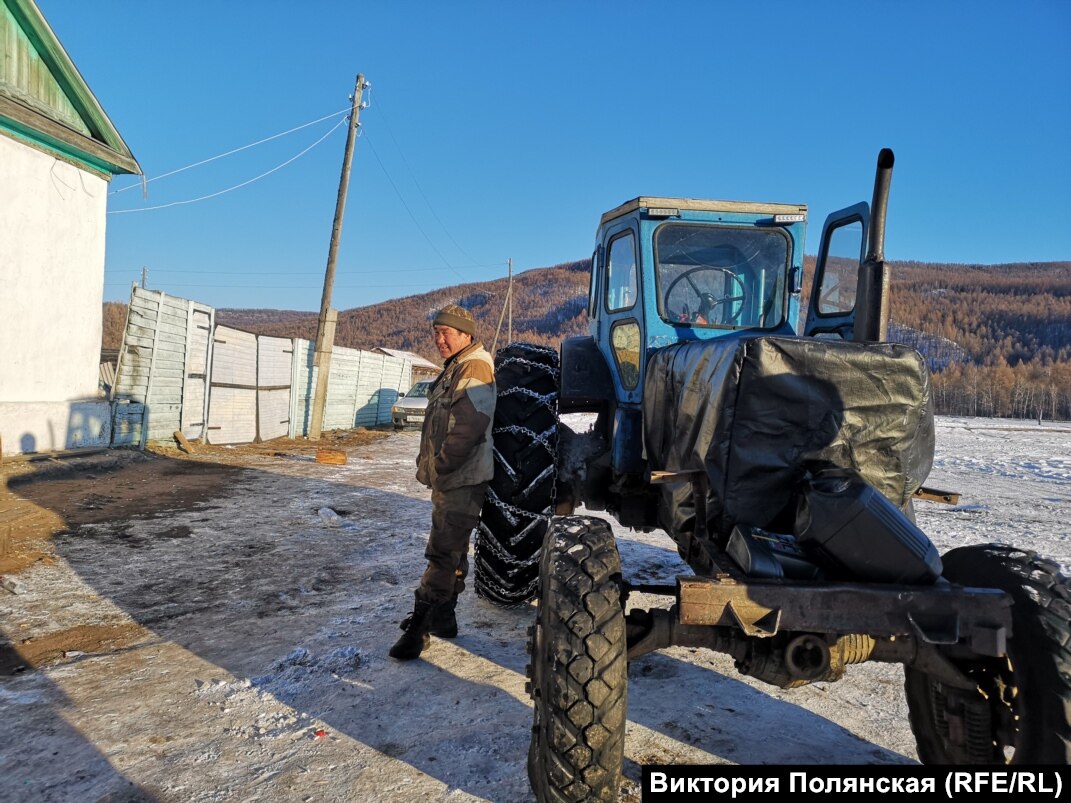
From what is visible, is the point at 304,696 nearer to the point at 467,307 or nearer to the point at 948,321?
the point at 948,321

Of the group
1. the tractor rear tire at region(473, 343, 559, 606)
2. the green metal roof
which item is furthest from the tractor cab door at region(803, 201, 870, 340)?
the green metal roof

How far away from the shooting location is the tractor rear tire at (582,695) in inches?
78.7

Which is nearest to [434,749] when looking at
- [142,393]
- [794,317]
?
[794,317]

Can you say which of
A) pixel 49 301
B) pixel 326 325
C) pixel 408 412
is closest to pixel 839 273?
pixel 49 301

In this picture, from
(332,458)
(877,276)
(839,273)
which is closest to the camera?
(877,276)

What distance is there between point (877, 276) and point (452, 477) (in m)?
2.19

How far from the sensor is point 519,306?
12062 centimetres

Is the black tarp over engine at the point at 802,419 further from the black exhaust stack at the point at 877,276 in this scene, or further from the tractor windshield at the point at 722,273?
the tractor windshield at the point at 722,273

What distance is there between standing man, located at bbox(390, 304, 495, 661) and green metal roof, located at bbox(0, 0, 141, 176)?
8.68m

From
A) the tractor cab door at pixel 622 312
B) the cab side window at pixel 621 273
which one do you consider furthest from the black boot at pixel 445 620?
the cab side window at pixel 621 273

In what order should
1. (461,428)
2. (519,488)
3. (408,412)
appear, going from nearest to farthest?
(461,428), (519,488), (408,412)

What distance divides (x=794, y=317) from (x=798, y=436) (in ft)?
6.25

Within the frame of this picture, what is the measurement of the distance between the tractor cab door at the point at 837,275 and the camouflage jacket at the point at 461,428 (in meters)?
2.05

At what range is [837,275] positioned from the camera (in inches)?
157
